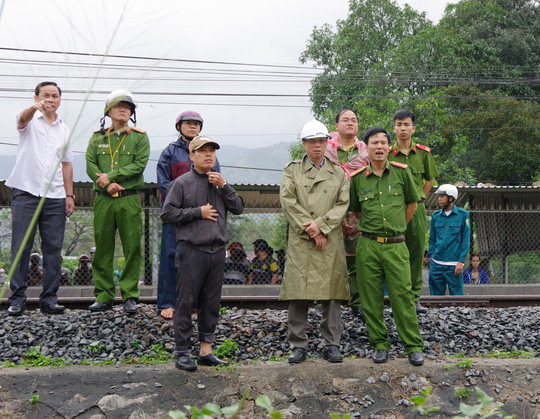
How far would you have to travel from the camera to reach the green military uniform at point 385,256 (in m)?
5.64

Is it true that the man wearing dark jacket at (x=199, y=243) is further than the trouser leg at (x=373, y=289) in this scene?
No

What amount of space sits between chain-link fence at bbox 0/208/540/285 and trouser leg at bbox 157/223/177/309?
2.40 m

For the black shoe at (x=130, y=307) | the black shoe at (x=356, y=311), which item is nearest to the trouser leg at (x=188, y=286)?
the black shoe at (x=130, y=307)

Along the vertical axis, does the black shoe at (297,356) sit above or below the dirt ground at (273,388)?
above

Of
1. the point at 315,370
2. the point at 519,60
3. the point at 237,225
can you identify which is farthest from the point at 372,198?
the point at 519,60

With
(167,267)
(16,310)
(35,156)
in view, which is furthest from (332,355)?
(35,156)

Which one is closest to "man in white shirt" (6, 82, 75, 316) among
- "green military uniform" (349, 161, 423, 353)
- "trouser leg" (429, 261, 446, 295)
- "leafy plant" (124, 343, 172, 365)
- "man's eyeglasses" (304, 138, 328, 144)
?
"leafy plant" (124, 343, 172, 365)

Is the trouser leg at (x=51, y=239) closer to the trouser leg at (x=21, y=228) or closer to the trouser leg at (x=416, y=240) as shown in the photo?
the trouser leg at (x=21, y=228)

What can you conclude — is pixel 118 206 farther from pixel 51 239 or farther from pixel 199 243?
pixel 199 243

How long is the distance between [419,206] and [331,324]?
177 cm

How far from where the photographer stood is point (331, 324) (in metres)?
5.71

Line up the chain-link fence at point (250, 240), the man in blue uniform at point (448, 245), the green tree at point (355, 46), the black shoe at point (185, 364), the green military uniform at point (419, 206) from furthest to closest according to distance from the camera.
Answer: the green tree at point (355, 46) → the chain-link fence at point (250, 240) → the man in blue uniform at point (448, 245) → the green military uniform at point (419, 206) → the black shoe at point (185, 364)

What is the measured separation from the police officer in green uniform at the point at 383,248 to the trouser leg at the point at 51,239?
3.23m

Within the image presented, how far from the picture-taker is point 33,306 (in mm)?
7453
